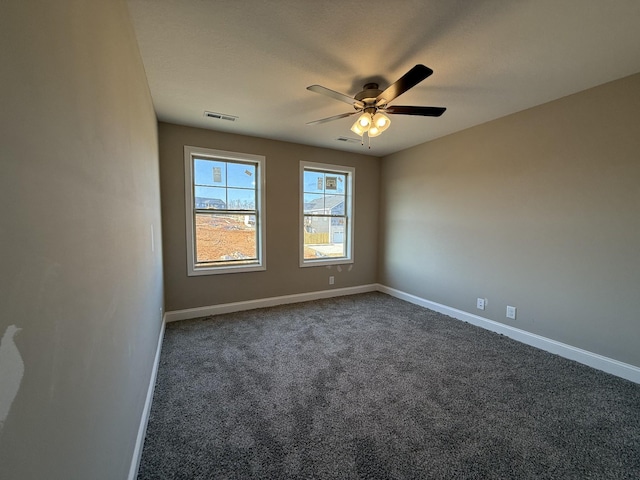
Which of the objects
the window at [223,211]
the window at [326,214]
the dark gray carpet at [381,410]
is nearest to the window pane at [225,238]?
the window at [223,211]

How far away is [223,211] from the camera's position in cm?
378

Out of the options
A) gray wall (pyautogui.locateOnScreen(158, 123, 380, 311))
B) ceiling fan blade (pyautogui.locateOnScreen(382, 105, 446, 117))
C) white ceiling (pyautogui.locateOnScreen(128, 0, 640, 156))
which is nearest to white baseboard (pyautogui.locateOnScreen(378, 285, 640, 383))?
gray wall (pyautogui.locateOnScreen(158, 123, 380, 311))

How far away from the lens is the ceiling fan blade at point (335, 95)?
6.40 feet

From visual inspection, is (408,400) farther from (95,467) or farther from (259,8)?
(259,8)

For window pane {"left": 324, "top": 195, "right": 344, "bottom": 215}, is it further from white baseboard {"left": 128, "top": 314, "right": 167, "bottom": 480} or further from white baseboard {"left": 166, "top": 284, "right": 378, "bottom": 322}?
white baseboard {"left": 128, "top": 314, "right": 167, "bottom": 480}

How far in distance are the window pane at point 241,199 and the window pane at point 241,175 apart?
0.09 meters

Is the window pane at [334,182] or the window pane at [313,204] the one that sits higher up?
the window pane at [334,182]

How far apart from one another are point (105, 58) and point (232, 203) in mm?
2768

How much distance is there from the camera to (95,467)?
0.85 metres

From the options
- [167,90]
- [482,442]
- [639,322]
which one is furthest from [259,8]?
[639,322]

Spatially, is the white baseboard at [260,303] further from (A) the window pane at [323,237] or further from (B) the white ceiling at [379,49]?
(B) the white ceiling at [379,49]

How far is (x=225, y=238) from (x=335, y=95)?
8.46 feet

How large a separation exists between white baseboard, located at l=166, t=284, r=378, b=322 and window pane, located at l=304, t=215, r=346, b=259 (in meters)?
0.63

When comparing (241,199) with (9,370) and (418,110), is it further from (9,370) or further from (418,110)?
(9,370)
